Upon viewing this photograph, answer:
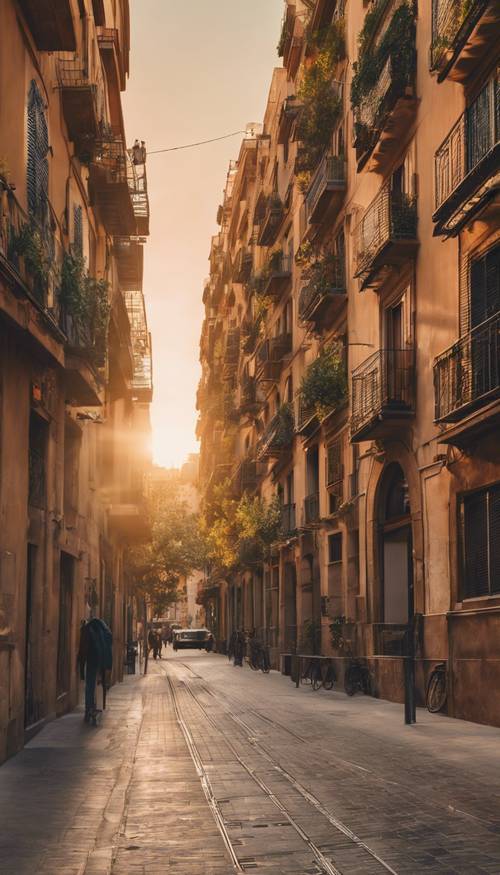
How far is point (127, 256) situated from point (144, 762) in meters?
22.5

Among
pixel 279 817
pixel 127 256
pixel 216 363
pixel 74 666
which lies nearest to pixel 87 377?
pixel 74 666

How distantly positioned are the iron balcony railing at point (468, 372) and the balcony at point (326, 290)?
33.3 ft

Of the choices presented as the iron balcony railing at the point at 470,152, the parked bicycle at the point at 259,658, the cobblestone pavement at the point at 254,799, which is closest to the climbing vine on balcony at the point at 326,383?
the iron balcony railing at the point at 470,152

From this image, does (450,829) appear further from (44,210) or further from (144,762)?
(44,210)

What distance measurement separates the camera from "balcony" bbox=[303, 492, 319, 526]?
3284 cm

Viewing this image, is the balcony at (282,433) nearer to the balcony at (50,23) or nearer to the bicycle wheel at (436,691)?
the bicycle wheel at (436,691)

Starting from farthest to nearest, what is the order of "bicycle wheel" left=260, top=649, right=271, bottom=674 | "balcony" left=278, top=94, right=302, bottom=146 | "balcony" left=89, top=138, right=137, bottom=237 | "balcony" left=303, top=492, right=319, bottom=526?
"bicycle wheel" left=260, top=649, right=271, bottom=674, "balcony" left=278, top=94, right=302, bottom=146, "balcony" left=303, top=492, right=319, bottom=526, "balcony" left=89, top=138, right=137, bottom=237

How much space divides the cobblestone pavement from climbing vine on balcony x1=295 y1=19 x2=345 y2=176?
1819cm

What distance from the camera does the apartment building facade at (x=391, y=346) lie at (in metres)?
17.2

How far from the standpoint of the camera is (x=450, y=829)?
25.8 feet

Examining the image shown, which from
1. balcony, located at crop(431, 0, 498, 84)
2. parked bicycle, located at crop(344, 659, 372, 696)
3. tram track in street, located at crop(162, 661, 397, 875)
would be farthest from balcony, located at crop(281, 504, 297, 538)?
tram track in street, located at crop(162, 661, 397, 875)

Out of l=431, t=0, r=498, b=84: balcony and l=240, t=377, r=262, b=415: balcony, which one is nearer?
l=431, t=0, r=498, b=84: balcony

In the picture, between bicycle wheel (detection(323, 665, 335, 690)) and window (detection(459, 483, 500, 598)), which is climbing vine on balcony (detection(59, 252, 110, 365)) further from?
bicycle wheel (detection(323, 665, 335, 690))

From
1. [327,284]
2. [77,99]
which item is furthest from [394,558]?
[77,99]
